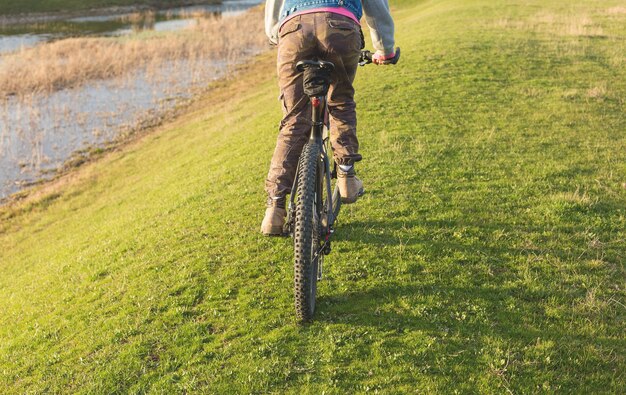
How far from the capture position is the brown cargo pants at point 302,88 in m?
4.21

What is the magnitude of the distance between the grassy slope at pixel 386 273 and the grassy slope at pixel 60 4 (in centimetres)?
6967

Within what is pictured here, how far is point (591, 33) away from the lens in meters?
21.7

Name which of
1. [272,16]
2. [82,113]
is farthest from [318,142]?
[82,113]

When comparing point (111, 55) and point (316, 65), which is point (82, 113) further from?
point (316, 65)

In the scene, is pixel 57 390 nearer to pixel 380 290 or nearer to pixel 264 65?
pixel 380 290

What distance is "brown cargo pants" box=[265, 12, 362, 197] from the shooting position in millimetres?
4207

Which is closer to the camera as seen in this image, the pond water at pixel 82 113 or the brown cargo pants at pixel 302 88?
the brown cargo pants at pixel 302 88

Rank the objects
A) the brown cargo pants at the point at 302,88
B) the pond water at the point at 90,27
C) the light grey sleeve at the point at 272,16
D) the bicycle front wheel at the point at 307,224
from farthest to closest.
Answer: the pond water at the point at 90,27
the light grey sleeve at the point at 272,16
the brown cargo pants at the point at 302,88
the bicycle front wheel at the point at 307,224

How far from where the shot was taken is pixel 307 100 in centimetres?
459

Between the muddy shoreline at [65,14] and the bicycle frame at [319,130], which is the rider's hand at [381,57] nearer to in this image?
the bicycle frame at [319,130]

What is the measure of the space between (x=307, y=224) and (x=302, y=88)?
1393 millimetres

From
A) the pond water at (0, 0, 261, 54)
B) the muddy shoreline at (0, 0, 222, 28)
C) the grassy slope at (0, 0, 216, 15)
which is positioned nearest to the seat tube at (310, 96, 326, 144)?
the pond water at (0, 0, 261, 54)

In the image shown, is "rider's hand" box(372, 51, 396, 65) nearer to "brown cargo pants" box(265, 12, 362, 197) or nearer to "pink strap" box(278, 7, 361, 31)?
"brown cargo pants" box(265, 12, 362, 197)

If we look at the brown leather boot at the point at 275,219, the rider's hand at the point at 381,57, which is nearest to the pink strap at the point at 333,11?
the rider's hand at the point at 381,57
